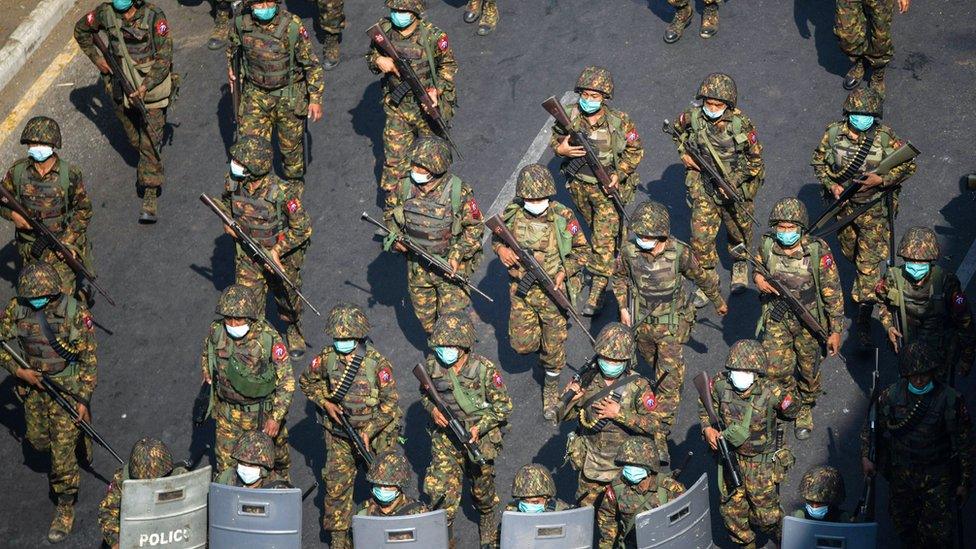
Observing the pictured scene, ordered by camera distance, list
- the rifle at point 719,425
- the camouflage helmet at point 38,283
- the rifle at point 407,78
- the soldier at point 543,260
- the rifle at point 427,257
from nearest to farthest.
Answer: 1. the rifle at point 719,425
2. the camouflage helmet at point 38,283
3. the soldier at point 543,260
4. the rifle at point 427,257
5. the rifle at point 407,78

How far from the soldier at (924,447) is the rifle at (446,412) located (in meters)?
3.49

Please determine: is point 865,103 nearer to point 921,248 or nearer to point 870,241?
point 870,241

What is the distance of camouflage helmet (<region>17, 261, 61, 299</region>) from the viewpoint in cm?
1653

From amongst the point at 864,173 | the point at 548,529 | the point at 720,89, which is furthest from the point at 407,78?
the point at 548,529

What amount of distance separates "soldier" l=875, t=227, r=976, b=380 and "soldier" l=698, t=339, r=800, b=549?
1578mm

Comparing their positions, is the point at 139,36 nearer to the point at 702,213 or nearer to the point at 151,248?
the point at 151,248

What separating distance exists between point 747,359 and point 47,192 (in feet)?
25.7

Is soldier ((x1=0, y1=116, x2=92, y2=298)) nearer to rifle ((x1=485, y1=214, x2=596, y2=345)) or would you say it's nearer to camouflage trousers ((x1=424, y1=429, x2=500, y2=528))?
rifle ((x1=485, y1=214, x2=596, y2=345))

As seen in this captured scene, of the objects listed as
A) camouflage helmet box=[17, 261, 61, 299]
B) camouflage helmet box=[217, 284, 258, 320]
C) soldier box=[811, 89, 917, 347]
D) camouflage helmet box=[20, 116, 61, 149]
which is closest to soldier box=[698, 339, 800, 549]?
soldier box=[811, 89, 917, 347]

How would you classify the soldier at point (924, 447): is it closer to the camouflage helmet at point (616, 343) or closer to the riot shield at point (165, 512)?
the camouflage helmet at point (616, 343)

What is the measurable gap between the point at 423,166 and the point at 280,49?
287 cm

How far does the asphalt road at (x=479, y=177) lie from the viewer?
17562 millimetres

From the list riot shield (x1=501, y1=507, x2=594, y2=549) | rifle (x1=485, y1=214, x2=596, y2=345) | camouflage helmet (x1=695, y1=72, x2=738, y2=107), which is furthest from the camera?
camouflage helmet (x1=695, y1=72, x2=738, y2=107)

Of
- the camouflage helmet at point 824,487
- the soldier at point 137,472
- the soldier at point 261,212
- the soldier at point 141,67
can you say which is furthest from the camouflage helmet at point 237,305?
the camouflage helmet at point 824,487
